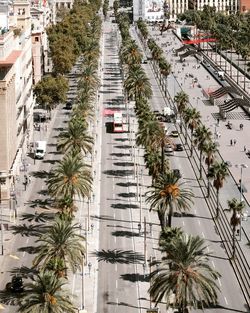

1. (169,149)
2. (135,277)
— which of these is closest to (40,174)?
(169,149)

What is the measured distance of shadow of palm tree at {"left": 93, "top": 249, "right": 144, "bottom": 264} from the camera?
85.7 meters

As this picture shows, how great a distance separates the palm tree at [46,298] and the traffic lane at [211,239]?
20034 mm

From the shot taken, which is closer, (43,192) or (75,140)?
(43,192)

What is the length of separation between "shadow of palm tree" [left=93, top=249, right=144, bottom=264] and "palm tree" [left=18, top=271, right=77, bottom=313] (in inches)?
1036

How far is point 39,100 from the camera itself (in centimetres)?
15862

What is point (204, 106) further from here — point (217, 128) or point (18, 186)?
point (18, 186)

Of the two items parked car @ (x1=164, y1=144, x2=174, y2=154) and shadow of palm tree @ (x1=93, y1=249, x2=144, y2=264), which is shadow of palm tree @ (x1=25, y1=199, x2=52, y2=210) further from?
parked car @ (x1=164, y1=144, x2=174, y2=154)

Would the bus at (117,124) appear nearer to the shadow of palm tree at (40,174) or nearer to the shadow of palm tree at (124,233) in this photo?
the shadow of palm tree at (40,174)

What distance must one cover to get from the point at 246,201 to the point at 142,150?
33.9 meters

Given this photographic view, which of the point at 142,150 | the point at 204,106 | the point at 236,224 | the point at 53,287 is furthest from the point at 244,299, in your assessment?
the point at 204,106

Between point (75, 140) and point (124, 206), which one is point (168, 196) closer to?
point (124, 206)

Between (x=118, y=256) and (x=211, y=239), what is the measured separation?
13.2m

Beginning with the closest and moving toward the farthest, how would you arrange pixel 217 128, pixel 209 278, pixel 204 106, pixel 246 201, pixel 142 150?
1. pixel 209 278
2. pixel 246 201
3. pixel 142 150
4. pixel 217 128
5. pixel 204 106

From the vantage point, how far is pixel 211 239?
92.8m
